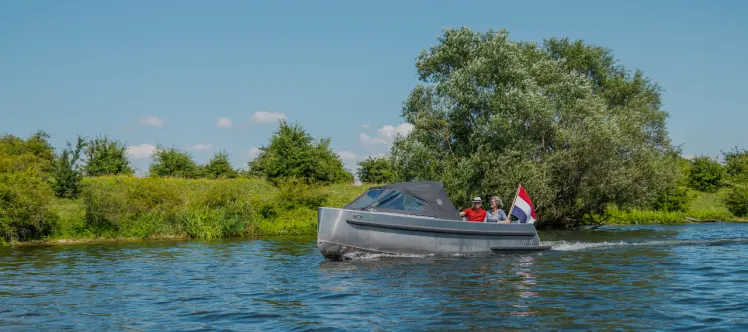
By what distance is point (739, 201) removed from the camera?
4422 centimetres

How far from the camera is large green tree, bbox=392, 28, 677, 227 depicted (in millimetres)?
31641

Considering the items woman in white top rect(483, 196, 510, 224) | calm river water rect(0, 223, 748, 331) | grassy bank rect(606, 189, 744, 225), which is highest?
grassy bank rect(606, 189, 744, 225)

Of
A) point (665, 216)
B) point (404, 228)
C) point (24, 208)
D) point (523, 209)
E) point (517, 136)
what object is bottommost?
point (404, 228)

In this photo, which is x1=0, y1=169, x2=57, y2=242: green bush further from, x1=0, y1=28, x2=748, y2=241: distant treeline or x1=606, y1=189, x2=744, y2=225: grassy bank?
x1=606, y1=189, x2=744, y2=225: grassy bank

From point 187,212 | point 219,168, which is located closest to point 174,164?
point 219,168

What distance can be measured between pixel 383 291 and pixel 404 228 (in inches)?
213

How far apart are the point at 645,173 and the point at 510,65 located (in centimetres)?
1006

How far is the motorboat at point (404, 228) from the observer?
18375 millimetres

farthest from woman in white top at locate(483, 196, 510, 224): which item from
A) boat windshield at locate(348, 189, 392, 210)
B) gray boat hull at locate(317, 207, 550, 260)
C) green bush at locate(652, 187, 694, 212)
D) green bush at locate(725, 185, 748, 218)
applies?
green bush at locate(725, 185, 748, 218)

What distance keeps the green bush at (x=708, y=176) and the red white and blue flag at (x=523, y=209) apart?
127ft

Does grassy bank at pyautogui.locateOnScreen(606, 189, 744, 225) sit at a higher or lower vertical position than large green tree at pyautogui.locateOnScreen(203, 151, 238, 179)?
lower

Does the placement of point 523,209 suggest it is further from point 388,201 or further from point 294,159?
point 294,159

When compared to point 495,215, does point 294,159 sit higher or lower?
higher

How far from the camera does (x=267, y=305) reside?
12.2 meters
